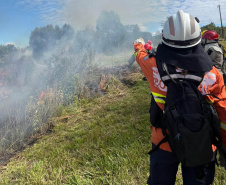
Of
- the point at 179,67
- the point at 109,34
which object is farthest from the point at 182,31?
the point at 109,34

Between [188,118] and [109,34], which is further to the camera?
[109,34]

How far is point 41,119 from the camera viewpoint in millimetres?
4414

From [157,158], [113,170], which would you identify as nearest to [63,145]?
[113,170]

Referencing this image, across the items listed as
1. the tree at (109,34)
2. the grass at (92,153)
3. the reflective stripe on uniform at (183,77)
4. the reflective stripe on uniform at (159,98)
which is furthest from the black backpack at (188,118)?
the tree at (109,34)

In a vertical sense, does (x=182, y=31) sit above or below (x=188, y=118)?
above

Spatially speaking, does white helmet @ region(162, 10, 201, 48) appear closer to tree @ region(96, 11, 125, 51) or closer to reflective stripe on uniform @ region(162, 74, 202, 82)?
reflective stripe on uniform @ region(162, 74, 202, 82)

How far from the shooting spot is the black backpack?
44.0 inches

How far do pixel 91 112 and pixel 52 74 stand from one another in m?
2.23

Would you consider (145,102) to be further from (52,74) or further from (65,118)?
(52,74)

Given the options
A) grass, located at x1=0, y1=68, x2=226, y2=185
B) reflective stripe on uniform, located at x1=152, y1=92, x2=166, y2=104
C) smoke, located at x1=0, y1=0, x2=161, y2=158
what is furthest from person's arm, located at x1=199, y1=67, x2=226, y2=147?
smoke, located at x1=0, y1=0, x2=161, y2=158

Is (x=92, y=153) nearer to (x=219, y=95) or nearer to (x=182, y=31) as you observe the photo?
(x=219, y=95)

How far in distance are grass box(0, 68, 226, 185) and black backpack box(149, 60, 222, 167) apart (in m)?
1.44

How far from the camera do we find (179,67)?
115 cm

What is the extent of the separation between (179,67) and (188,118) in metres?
0.34
